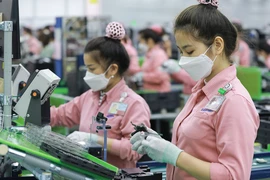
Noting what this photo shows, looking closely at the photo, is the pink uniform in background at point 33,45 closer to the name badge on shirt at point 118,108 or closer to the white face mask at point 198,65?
the name badge on shirt at point 118,108

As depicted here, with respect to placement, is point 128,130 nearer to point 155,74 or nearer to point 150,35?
point 155,74

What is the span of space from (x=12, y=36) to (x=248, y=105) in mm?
1004

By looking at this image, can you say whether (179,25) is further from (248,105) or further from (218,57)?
(248,105)

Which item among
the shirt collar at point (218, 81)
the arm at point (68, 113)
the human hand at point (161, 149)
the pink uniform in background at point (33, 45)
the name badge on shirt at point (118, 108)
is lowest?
the pink uniform in background at point (33, 45)

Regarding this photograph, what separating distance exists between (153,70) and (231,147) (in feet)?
18.3

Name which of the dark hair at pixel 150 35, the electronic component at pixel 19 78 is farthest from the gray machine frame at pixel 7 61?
the dark hair at pixel 150 35

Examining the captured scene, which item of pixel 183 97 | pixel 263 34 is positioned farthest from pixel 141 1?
pixel 183 97

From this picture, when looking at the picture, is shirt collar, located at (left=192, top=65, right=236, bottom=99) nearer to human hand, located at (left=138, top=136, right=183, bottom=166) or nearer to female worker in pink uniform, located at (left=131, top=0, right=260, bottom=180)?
female worker in pink uniform, located at (left=131, top=0, right=260, bottom=180)

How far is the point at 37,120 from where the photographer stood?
217 cm

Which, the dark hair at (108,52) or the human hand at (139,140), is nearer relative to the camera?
the human hand at (139,140)

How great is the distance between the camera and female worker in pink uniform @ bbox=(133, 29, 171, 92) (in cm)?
726

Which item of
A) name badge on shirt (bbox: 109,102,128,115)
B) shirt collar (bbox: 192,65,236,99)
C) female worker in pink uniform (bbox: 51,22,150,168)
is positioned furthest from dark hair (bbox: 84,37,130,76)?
shirt collar (bbox: 192,65,236,99)

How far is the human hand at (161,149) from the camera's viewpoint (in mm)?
1910

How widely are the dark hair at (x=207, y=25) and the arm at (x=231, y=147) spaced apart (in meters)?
0.26
